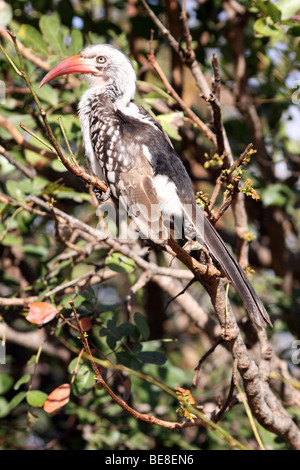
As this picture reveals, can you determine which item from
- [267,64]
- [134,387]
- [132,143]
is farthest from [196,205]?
[267,64]

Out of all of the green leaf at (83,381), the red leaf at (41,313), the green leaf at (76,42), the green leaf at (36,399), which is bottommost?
the green leaf at (36,399)

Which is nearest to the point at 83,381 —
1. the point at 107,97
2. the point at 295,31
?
the point at 107,97

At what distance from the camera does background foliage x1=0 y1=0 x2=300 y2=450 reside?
2080 mm

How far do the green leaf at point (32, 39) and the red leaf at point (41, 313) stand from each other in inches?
49.5

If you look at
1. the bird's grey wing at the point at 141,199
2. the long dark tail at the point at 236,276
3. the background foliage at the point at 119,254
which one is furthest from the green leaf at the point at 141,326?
the long dark tail at the point at 236,276

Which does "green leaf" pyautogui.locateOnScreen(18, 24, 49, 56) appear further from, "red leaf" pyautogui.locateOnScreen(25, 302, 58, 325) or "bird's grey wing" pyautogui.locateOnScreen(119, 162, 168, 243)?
"red leaf" pyautogui.locateOnScreen(25, 302, 58, 325)

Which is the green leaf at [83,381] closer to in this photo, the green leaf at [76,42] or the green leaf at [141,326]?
the green leaf at [141,326]

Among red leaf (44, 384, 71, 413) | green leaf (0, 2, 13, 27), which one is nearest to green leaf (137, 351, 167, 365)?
red leaf (44, 384, 71, 413)

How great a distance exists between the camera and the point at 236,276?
5.34ft

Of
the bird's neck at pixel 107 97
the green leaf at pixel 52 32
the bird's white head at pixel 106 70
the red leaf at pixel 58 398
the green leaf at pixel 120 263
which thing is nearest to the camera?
the red leaf at pixel 58 398

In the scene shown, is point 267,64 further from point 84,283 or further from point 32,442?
point 32,442

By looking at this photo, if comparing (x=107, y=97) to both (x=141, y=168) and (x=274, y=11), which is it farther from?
(x=274, y=11)

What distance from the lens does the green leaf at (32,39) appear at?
240cm

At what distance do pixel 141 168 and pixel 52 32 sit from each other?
3.12 feet
